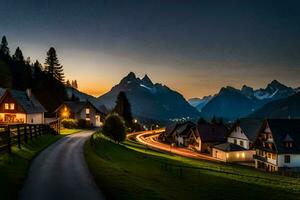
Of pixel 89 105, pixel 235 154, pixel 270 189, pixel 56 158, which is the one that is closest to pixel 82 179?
pixel 56 158

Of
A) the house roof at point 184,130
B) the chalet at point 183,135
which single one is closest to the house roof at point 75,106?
the house roof at point 184,130

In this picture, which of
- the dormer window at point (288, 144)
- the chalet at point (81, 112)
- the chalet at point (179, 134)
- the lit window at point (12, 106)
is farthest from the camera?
the chalet at point (179, 134)

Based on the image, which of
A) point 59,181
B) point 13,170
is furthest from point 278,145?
point 13,170

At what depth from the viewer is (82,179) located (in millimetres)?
21562

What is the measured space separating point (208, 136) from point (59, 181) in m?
89.5

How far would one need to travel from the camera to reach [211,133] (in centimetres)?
10806

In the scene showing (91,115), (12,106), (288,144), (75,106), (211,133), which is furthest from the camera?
(75,106)

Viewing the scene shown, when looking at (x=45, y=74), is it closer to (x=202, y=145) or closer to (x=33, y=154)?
(x=202, y=145)

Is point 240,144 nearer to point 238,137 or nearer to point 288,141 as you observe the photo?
point 238,137

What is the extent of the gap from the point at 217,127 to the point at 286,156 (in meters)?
40.4

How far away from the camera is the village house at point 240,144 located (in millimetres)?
87438

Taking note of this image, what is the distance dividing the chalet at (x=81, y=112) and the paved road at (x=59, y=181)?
302 feet

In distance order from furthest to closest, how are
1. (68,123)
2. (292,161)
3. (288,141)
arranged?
(68,123) → (288,141) → (292,161)

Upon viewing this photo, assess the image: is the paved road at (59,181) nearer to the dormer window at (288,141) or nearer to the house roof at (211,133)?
the dormer window at (288,141)
